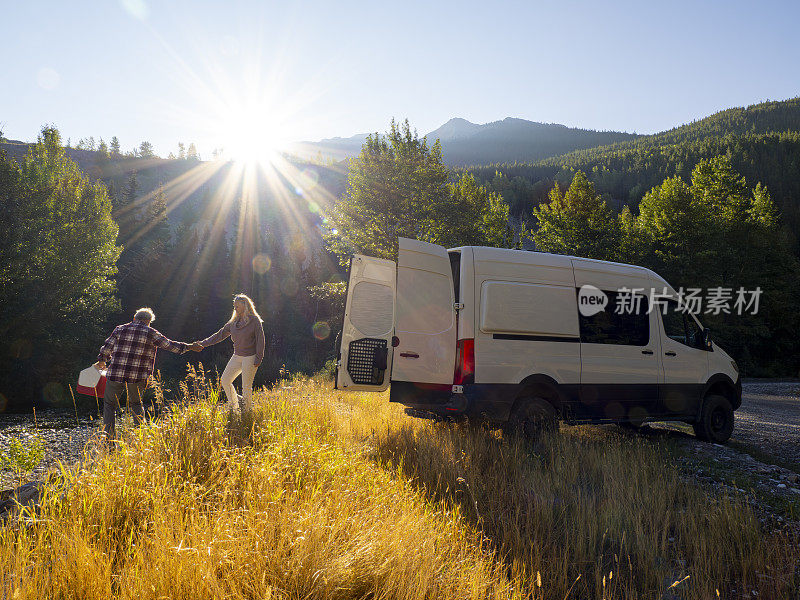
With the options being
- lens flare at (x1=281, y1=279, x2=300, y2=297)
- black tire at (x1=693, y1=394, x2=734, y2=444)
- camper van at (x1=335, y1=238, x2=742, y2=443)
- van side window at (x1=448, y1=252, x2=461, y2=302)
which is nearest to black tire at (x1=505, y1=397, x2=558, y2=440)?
camper van at (x1=335, y1=238, x2=742, y2=443)

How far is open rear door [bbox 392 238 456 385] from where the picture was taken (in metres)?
6.29

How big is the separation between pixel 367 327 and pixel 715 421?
20.5 ft

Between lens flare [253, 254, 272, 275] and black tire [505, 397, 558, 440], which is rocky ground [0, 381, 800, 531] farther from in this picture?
lens flare [253, 254, 272, 275]

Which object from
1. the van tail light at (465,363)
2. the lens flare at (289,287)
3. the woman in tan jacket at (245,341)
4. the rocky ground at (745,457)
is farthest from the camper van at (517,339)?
the lens flare at (289,287)

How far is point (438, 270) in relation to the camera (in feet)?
21.4

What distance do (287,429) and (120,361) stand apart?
3.08 m

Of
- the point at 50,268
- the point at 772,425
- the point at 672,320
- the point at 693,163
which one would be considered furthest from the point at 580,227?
the point at 693,163

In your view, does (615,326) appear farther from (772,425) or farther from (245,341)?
(245,341)

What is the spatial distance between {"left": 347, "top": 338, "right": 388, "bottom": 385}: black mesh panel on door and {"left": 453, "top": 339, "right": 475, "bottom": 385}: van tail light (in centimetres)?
106

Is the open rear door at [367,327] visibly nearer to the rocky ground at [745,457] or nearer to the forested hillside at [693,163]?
the rocky ground at [745,457]

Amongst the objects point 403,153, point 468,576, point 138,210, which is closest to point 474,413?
point 468,576

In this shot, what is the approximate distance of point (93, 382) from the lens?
6406 mm

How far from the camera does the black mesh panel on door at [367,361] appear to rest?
6.60 m

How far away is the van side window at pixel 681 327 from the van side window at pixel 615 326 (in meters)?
0.46
